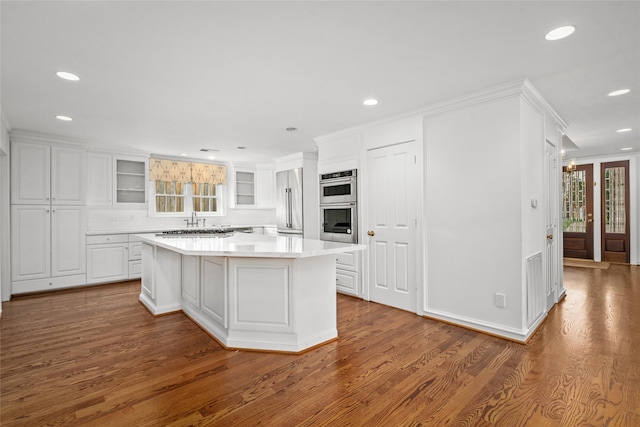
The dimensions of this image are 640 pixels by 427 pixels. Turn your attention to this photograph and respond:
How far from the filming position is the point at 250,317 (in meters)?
2.79

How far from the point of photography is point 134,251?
5547 mm

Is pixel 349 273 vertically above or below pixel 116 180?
below

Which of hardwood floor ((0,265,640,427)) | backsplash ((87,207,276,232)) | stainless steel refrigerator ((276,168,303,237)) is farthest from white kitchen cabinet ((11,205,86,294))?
stainless steel refrigerator ((276,168,303,237))

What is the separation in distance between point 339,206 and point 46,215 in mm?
4406

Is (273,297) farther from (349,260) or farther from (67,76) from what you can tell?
(67,76)

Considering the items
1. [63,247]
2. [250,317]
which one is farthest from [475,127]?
[63,247]

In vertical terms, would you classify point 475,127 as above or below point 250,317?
above

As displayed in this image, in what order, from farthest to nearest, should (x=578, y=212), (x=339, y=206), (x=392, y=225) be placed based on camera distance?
1. (x=578, y=212)
2. (x=339, y=206)
3. (x=392, y=225)

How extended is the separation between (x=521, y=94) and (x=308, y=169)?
372cm

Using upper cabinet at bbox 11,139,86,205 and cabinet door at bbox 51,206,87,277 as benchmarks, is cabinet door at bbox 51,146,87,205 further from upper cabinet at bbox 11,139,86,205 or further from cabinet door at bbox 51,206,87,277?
cabinet door at bbox 51,206,87,277

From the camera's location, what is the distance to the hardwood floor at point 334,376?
188 centimetres

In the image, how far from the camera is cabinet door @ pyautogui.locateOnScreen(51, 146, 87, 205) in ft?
15.8

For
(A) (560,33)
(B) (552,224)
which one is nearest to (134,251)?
(A) (560,33)

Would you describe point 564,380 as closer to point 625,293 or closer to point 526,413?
point 526,413
